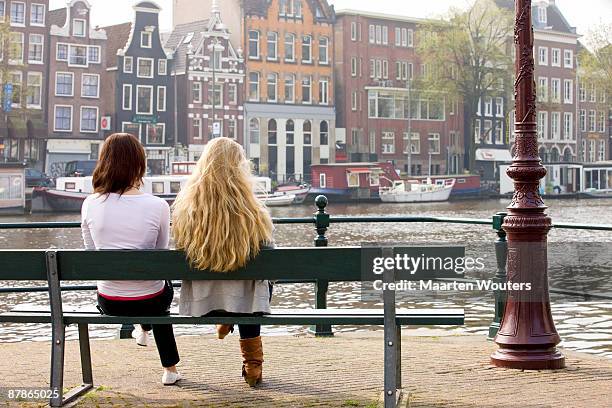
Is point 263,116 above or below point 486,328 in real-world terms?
above

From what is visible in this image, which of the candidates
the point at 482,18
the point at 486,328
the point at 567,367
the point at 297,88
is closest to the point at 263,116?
the point at 297,88

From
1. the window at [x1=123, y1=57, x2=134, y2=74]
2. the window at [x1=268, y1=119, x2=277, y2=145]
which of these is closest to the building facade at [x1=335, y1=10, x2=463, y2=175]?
the window at [x1=268, y1=119, x2=277, y2=145]

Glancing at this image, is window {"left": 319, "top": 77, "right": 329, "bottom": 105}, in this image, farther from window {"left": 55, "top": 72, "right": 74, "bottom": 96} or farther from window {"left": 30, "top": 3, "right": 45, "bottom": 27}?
window {"left": 30, "top": 3, "right": 45, "bottom": 27}

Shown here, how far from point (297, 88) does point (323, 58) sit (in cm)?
250

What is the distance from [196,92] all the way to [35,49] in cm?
835

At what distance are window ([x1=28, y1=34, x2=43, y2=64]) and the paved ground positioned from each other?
142ft

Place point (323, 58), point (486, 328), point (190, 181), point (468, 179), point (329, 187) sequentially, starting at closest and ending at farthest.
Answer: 1. point (190, 181)
2. point (486, 328)
3. point (329, 187)
4. point (468, 179)
5. point (323, 58)

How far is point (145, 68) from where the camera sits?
168 feet

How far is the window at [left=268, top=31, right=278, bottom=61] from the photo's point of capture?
59031 mm

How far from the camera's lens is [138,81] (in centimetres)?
5084

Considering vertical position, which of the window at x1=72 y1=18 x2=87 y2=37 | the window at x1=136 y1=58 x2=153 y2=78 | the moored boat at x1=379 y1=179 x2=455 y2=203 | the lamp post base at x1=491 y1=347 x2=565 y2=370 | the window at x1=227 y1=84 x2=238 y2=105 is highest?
the window at x1=72 y1=18 x2=87 y2=37

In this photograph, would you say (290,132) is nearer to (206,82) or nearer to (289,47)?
(289,47)

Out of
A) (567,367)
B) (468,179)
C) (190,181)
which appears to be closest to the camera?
(190,181)

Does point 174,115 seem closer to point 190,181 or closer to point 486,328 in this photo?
point 486,328
